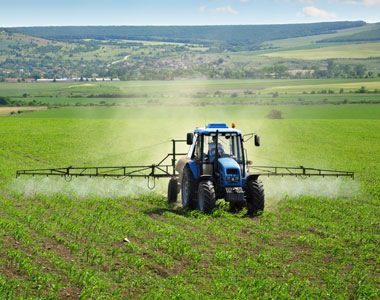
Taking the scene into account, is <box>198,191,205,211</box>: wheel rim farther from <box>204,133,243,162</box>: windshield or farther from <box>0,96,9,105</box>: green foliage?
<box>0,96,9,105</box>: green foliage

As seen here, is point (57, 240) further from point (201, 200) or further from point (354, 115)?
point (354, 115)

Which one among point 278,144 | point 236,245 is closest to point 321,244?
point 236,245

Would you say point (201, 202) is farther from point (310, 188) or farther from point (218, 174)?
point (310, 188)

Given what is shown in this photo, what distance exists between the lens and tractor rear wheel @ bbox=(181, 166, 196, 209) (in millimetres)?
16891

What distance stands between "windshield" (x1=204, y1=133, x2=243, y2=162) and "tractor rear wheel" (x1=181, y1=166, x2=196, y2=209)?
89 cm

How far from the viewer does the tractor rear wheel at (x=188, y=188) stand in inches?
665

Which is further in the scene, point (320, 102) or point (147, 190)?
point (320, 102)

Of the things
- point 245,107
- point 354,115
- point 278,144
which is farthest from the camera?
point 245,107

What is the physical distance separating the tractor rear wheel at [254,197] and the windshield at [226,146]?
1.34 metres

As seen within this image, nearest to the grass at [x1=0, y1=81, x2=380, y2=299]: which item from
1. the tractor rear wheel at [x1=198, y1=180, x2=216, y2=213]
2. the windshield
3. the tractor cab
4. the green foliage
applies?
the tractor rear wheel at [x1=198, y1=180, x2=216, y2=213]

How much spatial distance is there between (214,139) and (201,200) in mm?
2279

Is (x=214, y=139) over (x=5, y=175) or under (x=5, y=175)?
over

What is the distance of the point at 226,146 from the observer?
1733 centimetres

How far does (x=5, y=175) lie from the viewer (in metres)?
25.4
